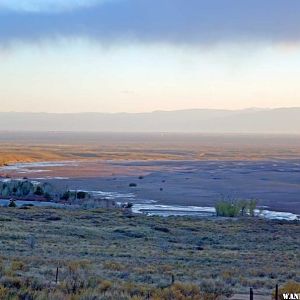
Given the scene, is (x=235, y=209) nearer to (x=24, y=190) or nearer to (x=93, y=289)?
(x=24, y=190)

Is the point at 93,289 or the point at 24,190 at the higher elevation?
the point at 93,289

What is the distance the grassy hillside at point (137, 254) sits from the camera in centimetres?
1290

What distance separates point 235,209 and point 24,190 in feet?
67.6

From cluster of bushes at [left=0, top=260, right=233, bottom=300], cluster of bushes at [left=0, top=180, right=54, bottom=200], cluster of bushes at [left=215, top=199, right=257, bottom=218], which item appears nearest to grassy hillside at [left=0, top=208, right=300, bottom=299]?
cluster of bushes at [left=0, top=260, right=233, bottom=300]

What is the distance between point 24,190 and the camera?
2120 inches

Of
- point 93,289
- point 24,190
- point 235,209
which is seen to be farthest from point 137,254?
point 24,190

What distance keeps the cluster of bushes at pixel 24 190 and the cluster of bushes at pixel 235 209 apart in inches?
676

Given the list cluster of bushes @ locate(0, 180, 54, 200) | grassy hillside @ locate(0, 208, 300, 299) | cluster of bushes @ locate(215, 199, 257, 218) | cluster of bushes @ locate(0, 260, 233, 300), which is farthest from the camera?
cluster of bushes @ locate(0, 180, 54, 200)

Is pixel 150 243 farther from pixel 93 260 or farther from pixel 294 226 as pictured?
pixel 294 226

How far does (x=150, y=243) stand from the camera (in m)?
26.4

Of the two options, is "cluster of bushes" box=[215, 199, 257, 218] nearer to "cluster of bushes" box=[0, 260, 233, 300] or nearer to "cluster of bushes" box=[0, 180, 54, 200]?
"cluster of bushes" box=[0, 180, 54, 200]

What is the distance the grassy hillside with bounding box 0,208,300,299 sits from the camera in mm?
12898

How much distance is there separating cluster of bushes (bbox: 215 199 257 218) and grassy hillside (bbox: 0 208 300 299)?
10.5ft

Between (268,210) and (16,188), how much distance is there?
2277 centimetres
